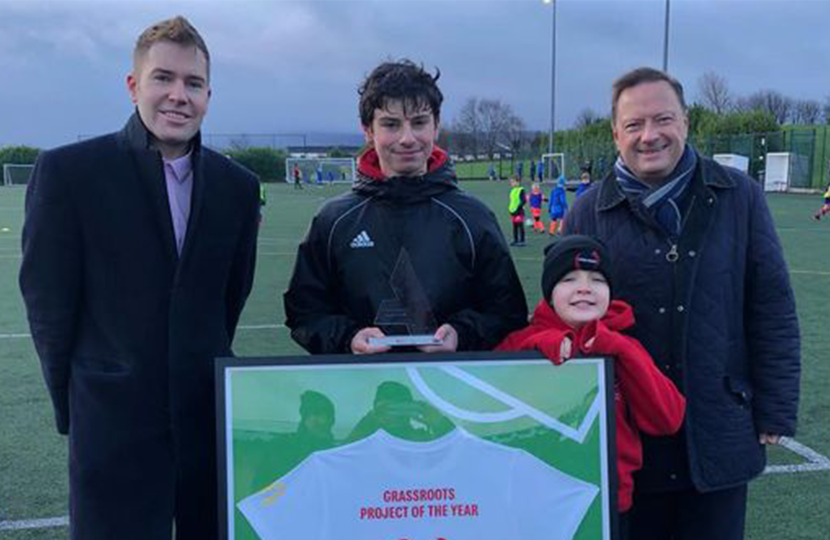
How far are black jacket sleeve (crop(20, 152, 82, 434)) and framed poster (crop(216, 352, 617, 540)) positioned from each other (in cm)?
63

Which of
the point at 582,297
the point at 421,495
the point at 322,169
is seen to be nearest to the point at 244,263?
the point at 421,495

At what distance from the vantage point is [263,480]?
2.41 m

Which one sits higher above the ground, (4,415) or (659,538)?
(659,538)

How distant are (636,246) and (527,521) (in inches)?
39.5

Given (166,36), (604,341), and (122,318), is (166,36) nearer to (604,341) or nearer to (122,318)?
(122,318)

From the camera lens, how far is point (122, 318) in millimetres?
2617

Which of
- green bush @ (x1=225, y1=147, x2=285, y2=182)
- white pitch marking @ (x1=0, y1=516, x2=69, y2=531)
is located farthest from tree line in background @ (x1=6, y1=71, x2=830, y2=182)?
white pitch marking @ (x1=0, y1=516, x2=69, y2=531)

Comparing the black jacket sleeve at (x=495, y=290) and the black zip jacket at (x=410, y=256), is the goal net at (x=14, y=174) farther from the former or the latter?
the black jacket sleeve at (x=495, y=290)

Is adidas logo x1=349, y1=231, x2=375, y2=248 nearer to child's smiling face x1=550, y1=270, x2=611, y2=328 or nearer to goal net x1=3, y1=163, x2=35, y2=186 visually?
child's smiling face x1=550, y1=270, x2=611, y2=328

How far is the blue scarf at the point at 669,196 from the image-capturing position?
271 cm

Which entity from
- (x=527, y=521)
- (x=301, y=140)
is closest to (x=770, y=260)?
(x=527, y=521)

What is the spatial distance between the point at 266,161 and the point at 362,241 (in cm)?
6117

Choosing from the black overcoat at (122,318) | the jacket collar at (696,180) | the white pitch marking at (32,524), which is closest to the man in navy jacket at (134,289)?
the black overcoat at (122,318)

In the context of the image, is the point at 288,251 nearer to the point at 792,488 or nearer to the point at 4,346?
the point at 4,346
